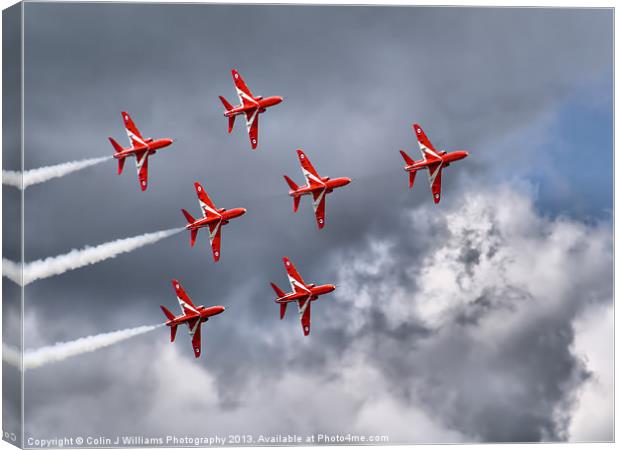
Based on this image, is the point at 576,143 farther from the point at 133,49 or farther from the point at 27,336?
the point at 27,336

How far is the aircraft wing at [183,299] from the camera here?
48156 mm

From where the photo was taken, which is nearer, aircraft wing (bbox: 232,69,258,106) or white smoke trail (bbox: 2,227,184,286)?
white smoke trail (bbox: 2,227,184,286)

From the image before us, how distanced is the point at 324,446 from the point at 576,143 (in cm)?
1285

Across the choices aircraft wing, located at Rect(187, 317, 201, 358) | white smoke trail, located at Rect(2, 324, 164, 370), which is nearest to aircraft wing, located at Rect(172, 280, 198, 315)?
aircraft wing, located at Rect(187, 317, 201, 358)

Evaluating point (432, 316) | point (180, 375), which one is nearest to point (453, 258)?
point (432, 316)

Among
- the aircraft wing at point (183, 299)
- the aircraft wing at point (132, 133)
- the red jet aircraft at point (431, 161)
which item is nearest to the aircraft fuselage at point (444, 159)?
the red jet aircraft at point (431, 161)

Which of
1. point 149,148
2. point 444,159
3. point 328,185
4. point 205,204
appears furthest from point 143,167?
point 444,159

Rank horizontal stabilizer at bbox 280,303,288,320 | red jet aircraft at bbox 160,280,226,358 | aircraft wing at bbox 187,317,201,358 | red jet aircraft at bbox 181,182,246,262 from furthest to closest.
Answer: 1. horizontal stabilizer at bbox 280,303,288,320
2. red jet aircraft at bbox 181,182,246,262
3. aircraft wing at bbox 187,317,201,358
4. red jet aircraft at bbox 160,280,226,358

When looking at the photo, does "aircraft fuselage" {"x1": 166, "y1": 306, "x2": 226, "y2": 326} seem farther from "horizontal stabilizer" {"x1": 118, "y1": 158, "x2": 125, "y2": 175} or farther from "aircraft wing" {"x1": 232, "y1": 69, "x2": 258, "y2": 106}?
"aircraft wing" {"x1": 232, "y1": 69, "x2": 258, "y2": 106}

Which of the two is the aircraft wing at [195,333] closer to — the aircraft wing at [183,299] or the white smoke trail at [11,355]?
the aircraft wing at [183,299]

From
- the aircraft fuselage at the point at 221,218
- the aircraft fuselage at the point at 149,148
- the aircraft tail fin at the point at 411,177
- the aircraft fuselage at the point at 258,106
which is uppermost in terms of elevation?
the aircraft fuselage at the point at 258,106

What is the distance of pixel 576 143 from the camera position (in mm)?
50500

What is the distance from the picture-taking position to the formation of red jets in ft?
157

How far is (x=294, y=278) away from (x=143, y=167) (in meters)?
5.91
